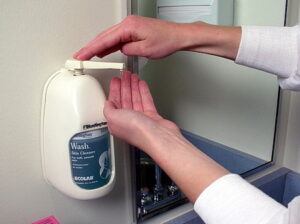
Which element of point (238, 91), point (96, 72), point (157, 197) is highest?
point (96, 72)

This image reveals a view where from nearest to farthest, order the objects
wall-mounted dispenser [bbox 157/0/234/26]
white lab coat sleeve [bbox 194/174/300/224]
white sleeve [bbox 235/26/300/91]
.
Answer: white lab coat sleeve [bbox 194/174/300/224] → white sleeve [bbox 235/26/300/91] → wall-mounted dispenser [bbox 157/0/234/26]

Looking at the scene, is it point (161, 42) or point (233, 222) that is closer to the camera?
point (233, 222)

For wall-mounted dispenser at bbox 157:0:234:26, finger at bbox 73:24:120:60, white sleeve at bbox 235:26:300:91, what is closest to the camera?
finger at bbox 73:24:120:60

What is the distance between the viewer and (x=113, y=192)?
0.60 meters

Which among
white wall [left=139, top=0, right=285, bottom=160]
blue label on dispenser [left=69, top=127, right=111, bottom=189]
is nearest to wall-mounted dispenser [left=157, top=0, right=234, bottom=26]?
white wall [left=139, top=0, right=285, bottom=160]

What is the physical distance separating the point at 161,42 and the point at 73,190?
0.30 meters

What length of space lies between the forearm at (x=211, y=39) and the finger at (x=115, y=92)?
5.9 inches

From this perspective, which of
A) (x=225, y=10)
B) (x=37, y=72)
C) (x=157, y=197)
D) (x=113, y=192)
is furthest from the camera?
(x=225, y=10)

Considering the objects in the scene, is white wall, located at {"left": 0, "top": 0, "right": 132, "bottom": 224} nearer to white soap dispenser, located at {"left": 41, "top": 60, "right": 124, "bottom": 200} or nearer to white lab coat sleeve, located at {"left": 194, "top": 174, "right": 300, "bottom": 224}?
white soap dispenser, located at {"left": 41, "top": 60, "right": 124, "bottom": 200}

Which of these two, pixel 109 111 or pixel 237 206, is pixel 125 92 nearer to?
pixel 109 111

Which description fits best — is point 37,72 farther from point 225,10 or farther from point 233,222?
point 225,10

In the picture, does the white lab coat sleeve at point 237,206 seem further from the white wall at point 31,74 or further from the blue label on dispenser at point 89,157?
the white wall at point 31,74

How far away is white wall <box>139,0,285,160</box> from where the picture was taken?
906 mm

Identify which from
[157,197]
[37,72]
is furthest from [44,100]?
[157,197]
